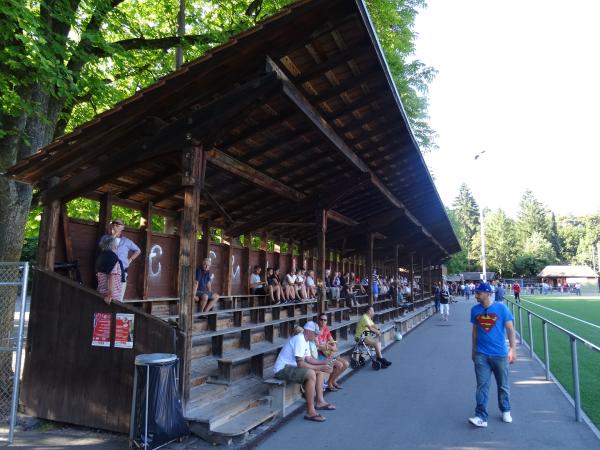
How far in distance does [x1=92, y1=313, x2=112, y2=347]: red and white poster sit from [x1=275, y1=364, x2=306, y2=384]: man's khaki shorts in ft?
8.36

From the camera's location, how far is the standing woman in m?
6.14

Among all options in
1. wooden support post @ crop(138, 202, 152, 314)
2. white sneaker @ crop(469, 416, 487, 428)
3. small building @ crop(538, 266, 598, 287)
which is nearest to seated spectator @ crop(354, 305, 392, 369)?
white sneaker @ crop(469, 416, 487, 428)

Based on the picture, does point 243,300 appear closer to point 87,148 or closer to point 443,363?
point 443,363

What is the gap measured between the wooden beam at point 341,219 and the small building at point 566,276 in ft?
227

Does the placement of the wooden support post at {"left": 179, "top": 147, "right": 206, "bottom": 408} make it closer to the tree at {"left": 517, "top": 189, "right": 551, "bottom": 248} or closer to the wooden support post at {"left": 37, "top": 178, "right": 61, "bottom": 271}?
the wooden support post at {"left": 37, "top": 178, "right": 61, "bottom": 271}

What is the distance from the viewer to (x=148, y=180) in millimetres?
8344

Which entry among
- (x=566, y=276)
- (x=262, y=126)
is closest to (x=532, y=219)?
(x=566, y=276)

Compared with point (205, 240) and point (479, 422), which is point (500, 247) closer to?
point (205, 240)

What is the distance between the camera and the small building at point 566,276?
72375 millimetres

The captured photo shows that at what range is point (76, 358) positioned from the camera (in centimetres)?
609

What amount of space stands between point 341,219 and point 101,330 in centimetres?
927

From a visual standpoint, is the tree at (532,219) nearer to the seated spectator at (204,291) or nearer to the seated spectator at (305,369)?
the seated spectator at (204,291)

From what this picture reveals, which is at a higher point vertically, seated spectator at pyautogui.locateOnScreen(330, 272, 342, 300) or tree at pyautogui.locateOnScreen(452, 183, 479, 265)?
tree at pyautogui.locateOnScreen(452, 183, 479, 265)

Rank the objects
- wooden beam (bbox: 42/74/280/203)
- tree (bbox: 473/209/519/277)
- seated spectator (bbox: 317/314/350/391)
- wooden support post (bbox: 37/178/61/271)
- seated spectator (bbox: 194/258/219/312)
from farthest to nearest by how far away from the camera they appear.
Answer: tree (bbox: 473/209/519/277) → seated spectator (bbox: 194/258/219/312) → seated spectator (bbox: 317/314/350/391) → wooden support post (bbox: 37/178/61/271) → wooden beam (bbox: 42/74/280/203)
